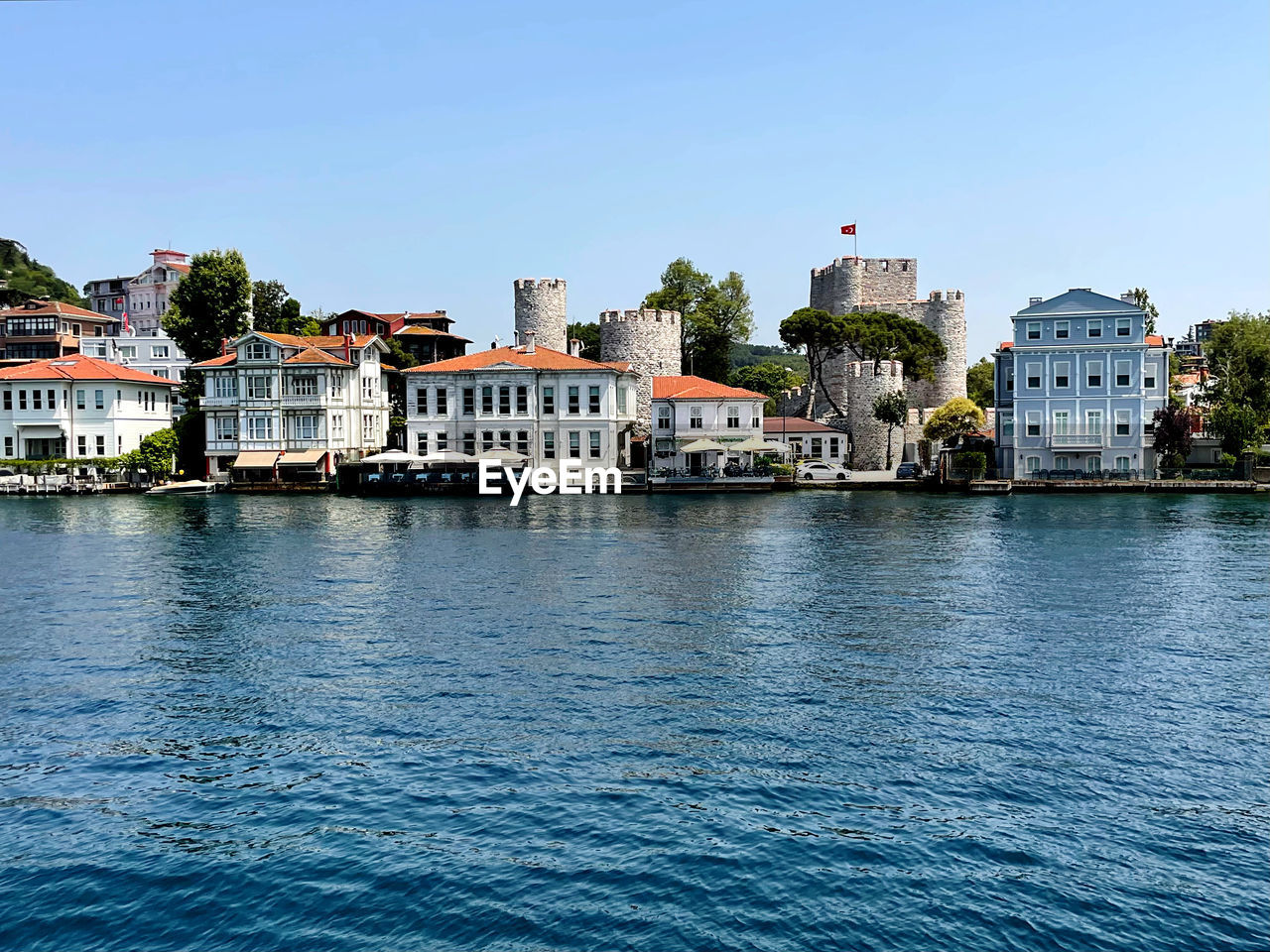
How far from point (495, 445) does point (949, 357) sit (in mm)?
38665

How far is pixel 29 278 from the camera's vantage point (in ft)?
470

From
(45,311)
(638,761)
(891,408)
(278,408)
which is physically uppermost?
(45,311)

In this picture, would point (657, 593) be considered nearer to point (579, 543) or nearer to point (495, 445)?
point (579, 543)

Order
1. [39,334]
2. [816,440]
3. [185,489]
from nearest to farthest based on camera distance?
[185,489] < [816,440] < [39,334]

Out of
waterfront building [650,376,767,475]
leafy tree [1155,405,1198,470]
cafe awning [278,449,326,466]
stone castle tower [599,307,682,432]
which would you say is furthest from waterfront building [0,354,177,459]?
leafy tree [1155,405,1198,470]


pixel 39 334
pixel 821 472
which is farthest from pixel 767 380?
pixel 39 334

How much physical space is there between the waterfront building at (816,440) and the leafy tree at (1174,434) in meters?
20.9

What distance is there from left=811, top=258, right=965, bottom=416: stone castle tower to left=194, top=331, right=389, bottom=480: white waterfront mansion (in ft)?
122

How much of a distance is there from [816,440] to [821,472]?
9615 mm

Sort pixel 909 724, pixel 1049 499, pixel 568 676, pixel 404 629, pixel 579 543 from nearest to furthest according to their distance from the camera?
pixel 909 724 < pixel 568 676 < pixel 404 629 < pixel 579 543 < pixel 1049 499

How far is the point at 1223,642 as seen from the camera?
23344 mm

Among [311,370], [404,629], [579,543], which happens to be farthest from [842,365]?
[404,629]

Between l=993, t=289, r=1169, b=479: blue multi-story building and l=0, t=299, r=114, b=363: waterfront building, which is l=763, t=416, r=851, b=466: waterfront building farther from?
l=0, t=299, r=114, b=363: waterfront building

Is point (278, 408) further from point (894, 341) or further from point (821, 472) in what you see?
point (894, 341)
